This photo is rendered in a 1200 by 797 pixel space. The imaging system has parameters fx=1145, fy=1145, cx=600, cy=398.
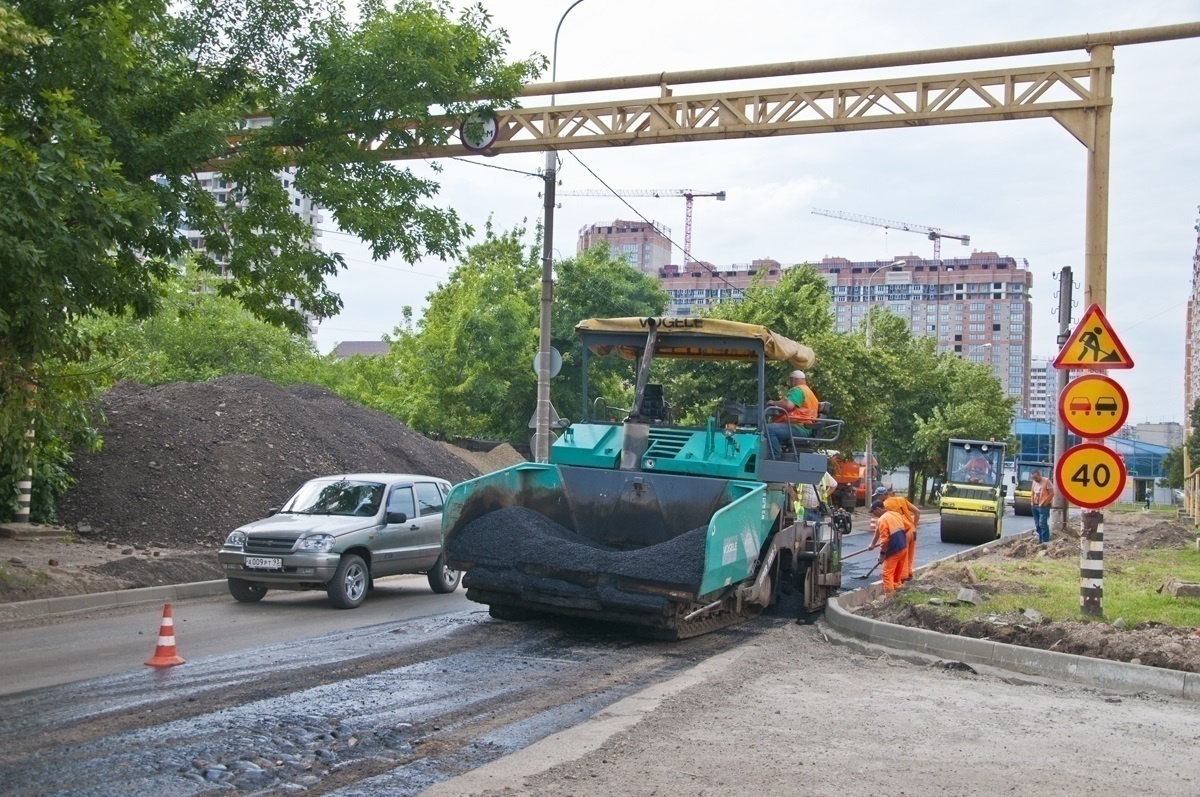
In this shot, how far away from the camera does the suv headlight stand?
1277cm

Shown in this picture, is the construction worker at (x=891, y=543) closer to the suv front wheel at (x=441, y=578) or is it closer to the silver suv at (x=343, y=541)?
the silver suv at (x=343, y=541)

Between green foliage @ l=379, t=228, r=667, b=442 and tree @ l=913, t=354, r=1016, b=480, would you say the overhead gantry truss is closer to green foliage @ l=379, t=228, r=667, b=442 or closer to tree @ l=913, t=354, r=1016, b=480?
green foliage @ l=379, t=228, r=667, b=442

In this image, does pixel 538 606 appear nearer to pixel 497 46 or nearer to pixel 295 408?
pixel 497 46

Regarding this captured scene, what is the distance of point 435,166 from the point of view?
14328mm

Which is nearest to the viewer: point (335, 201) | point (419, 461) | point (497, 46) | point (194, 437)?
point (335, 201)

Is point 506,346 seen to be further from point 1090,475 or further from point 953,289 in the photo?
point 953,289

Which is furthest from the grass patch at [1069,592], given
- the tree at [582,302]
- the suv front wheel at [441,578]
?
the tree at [582,302]

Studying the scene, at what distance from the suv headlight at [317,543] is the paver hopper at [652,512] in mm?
2518

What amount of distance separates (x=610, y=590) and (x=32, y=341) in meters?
5.36

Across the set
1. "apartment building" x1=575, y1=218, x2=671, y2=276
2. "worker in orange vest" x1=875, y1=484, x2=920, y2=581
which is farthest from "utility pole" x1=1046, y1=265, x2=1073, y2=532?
"apartment building" x1=575, y1=218, x2=671, y2=276

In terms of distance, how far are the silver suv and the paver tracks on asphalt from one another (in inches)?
101

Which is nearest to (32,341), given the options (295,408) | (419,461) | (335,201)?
(335,201)

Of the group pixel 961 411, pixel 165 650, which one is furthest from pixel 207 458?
pixel 961 411

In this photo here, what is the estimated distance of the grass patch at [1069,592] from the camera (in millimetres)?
11156
